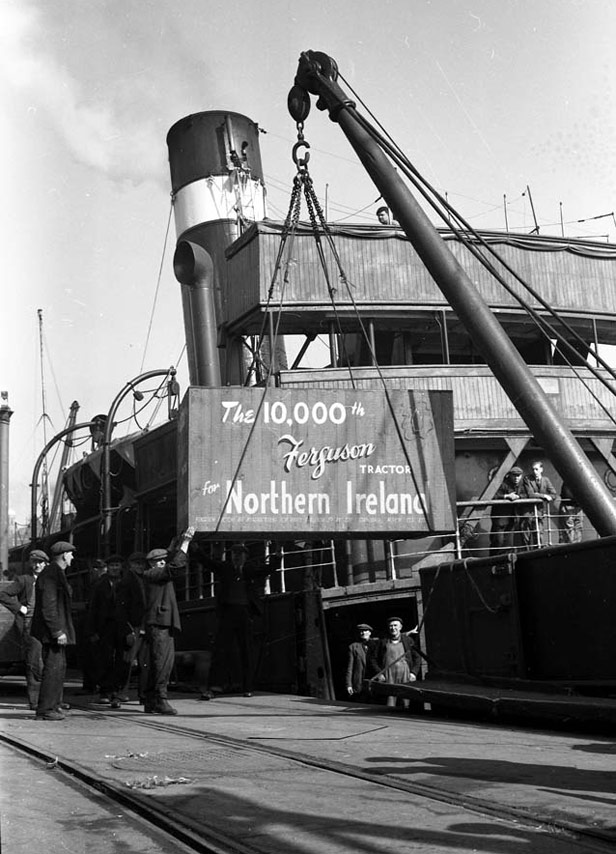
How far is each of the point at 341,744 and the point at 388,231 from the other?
16.5 m

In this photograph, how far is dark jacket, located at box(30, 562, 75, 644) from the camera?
10.0 meters

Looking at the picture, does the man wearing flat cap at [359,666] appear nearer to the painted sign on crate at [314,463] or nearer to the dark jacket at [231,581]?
the painted sign on crate at [314,463]

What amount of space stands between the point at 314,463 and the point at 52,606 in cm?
434

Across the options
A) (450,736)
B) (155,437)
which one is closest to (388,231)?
(155,437)

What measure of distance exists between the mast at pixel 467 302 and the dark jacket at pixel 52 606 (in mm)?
5535

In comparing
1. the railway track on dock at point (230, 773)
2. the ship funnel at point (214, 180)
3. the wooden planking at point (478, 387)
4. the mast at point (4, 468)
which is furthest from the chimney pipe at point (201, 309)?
the railway track on dock at point (230, 773)

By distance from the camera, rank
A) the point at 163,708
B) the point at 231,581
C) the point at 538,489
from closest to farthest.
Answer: the point at 163,708
the point at 231,581
the point at 538,489

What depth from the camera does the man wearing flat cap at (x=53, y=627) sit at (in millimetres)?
9961

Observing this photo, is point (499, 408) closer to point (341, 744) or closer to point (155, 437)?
point (155, 437)

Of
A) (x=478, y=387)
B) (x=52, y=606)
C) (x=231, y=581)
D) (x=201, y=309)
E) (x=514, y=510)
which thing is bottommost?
(x=52, y=606)

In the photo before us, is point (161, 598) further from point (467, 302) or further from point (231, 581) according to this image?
point (467, 302)

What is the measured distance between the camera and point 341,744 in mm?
7609

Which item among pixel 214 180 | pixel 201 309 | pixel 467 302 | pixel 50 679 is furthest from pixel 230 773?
pixel 214 180

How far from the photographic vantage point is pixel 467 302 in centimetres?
1298
